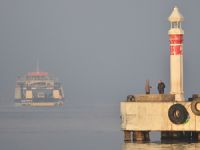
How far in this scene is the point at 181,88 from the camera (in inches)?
2379

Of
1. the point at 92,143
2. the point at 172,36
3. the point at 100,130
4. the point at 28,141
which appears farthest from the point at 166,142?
the point at 100,130

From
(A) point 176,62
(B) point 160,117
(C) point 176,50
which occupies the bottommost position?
(B) point 160,117

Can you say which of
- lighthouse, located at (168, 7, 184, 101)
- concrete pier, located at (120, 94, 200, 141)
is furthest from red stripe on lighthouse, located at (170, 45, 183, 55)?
concrete pier, located at (120, 94, 200, 141)

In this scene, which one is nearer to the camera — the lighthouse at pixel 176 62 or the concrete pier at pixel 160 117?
the concrete pier at pixel 160 117

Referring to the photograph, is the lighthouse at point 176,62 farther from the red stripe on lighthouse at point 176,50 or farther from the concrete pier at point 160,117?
the concrete pier at point 160,117

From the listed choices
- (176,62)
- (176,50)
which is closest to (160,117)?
(176,62)

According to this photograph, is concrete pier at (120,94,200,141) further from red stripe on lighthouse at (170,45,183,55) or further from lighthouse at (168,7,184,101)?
red stripe on lighthouse at (170,45,183,55)

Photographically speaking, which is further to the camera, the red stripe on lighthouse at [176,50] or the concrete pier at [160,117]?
the red stripe on lighthouse at [176,50]

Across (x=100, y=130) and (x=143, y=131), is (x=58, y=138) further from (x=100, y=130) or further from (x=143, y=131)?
(x=143, y=131)

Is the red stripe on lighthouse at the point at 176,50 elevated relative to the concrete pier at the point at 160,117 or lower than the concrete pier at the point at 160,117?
elevated

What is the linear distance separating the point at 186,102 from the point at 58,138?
18988 millimetres

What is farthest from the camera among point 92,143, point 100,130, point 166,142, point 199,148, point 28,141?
point 100,130

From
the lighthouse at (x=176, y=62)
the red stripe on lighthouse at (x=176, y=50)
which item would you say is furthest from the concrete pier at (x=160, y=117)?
the red stripe on lighthouse at (x=176, y=50)

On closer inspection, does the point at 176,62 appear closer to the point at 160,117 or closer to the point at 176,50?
the point at 176,50
